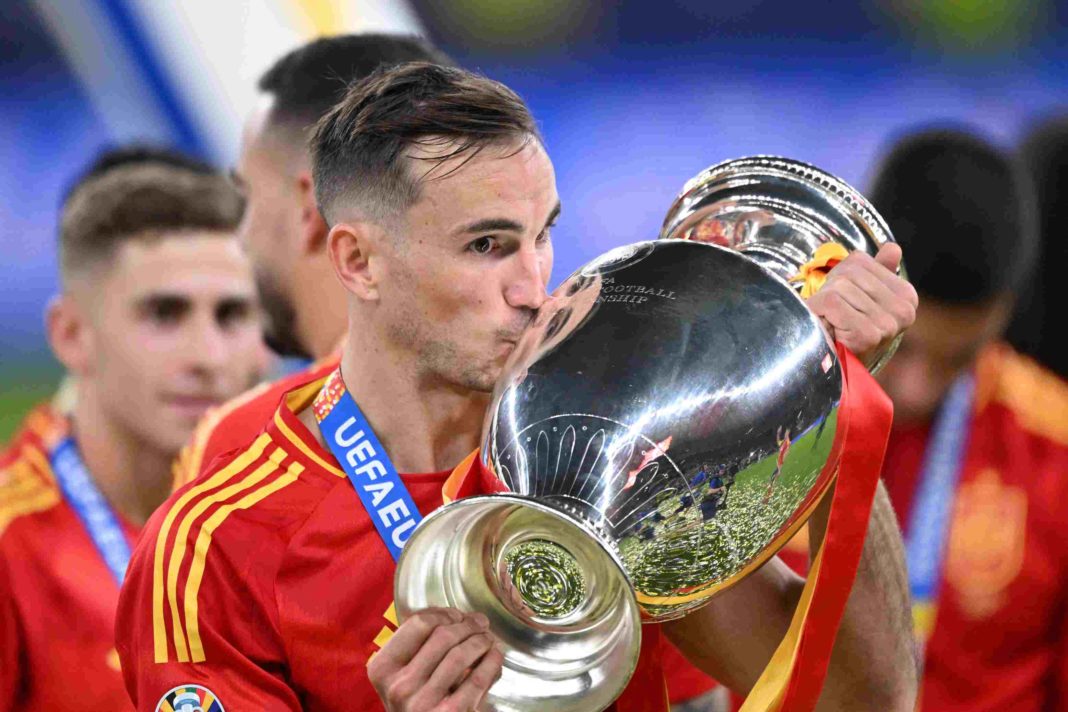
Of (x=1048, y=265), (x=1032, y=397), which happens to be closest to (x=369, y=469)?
(x=1032, y=397)

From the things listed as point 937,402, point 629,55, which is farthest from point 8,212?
point 937,402

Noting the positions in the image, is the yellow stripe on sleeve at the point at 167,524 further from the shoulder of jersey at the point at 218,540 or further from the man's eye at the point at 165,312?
the man's eye at the point at 165,312

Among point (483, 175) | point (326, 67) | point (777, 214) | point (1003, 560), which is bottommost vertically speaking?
point (1003, 560)

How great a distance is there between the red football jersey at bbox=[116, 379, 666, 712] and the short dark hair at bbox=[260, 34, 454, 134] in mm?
1326

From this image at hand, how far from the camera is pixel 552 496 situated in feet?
5.54

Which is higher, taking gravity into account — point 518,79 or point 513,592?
point 513,592

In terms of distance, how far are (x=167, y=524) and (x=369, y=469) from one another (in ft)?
0.87


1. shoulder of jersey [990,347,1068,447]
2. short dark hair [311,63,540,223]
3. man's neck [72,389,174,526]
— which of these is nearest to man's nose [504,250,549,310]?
short dark hair [311,63,540,223]

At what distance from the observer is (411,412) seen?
212 centimetres

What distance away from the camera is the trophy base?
178 cm

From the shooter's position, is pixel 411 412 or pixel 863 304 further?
pixel 411 412

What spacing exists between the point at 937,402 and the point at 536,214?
10.4 feet

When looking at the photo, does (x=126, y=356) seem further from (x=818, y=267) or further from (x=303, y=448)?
(x=818, y=267)

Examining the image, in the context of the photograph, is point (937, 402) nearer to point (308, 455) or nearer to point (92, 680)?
point (92, 680)
